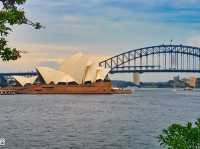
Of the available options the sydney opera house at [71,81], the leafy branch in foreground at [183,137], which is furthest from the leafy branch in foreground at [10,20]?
the sydney opera house at [71,81]

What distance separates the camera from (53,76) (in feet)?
400

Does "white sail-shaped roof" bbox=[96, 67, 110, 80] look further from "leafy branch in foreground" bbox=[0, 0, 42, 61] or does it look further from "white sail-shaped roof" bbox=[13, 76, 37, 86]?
"leafy branch in foreground" bbox=[0, 0, 42, 61]

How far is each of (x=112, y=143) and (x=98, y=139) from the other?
163cm

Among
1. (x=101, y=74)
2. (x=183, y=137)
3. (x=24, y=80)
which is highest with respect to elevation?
(x=101, y=74)

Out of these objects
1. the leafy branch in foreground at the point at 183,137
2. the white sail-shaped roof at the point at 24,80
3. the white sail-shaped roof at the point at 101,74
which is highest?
the white sail-shaped roof at the point at 101,74

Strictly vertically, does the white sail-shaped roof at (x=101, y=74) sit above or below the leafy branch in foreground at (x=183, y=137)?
above

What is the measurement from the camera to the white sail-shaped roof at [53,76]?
118m

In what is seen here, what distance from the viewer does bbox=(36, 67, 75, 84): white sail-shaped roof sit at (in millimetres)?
117844

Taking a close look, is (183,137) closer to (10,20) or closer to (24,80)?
(10,20)

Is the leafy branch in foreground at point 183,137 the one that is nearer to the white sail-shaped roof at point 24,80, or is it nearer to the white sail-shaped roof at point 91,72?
the white sail-shaped roof at point 91,72

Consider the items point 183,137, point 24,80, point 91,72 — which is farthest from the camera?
point 24,80

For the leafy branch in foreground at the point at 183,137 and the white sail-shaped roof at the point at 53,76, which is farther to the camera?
the white sail-shaped roof at the point at 53,76

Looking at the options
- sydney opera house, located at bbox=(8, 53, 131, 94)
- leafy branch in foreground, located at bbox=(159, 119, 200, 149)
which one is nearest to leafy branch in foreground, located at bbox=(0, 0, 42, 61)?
leafy branch in foreground, located at bbox=(159, 119, 200, 149)

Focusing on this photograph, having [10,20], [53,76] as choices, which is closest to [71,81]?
[53,76]
